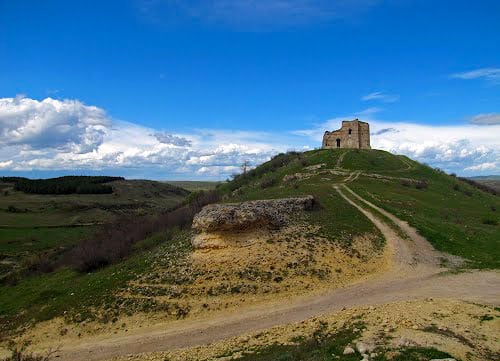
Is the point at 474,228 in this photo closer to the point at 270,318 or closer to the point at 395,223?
the point at 395,223

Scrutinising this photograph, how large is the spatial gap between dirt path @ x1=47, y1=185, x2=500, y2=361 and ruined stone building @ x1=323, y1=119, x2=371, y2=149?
49.8 meters

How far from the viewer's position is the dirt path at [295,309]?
17.1 metres

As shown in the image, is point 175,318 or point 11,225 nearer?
point 175,318

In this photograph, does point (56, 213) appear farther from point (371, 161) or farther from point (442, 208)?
point (442, 208)

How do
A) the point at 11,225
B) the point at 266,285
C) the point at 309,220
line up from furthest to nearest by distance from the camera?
the point at 11,225
the point at 309,220
the point at 266,285

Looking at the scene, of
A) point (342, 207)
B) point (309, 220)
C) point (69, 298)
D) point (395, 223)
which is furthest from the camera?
point (342, 207)

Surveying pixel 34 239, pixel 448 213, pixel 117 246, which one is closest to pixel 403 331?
pixel 117 246

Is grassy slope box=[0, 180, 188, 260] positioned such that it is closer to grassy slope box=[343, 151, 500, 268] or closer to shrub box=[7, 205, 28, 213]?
shrub box=[7, 205, 28, 213]

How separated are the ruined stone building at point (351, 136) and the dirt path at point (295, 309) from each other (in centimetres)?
4975

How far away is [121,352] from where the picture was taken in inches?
672

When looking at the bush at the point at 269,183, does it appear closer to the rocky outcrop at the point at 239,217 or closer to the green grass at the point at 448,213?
→ the green grass at the point at 448,213

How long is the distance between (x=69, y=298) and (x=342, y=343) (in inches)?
714

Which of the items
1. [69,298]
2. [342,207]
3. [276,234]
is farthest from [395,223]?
[69,298]

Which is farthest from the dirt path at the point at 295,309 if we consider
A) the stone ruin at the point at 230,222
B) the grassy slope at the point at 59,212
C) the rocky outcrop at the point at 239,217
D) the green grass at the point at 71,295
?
the grassy slope at the point at 59,212
